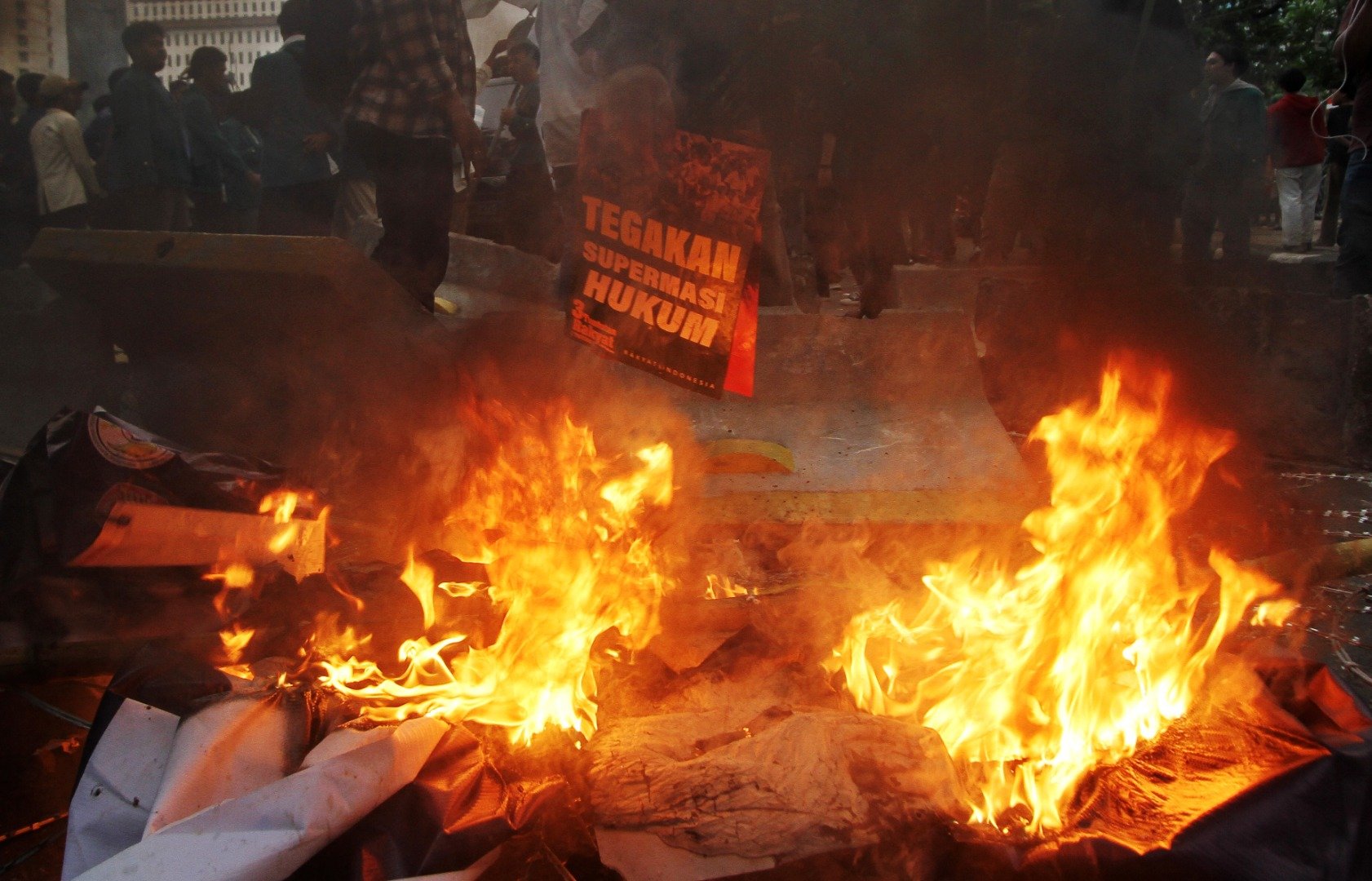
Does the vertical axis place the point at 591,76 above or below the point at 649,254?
above

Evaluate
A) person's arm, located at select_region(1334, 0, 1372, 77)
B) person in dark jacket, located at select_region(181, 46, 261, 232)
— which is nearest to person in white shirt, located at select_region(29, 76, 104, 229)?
person in dark jacket, located at select_region(181, 46, 261, 232)

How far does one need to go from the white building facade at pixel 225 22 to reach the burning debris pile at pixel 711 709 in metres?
5.62

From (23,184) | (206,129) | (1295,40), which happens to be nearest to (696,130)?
(206,129)

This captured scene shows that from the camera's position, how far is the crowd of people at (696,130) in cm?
441

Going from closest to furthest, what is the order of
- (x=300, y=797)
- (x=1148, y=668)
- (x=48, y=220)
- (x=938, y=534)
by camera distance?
(x=300, y=797)
(x=1148, y=668)
(x=938, y=534)
(x=48, y=220)

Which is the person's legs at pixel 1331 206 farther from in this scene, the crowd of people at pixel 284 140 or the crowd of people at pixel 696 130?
the crowd of people at pixel 284 140

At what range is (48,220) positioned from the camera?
7.01 meters

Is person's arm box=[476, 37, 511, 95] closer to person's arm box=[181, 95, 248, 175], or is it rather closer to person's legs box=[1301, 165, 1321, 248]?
person's arm box=[181, 95, 248, 175]

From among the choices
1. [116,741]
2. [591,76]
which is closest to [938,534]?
[591,76]

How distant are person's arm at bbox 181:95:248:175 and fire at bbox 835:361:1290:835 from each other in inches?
234

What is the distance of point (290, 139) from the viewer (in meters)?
5.65

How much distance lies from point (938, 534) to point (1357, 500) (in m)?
2.04

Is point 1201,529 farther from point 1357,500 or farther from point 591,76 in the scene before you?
point 591,76

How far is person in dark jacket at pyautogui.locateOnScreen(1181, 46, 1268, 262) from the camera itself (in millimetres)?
7180
